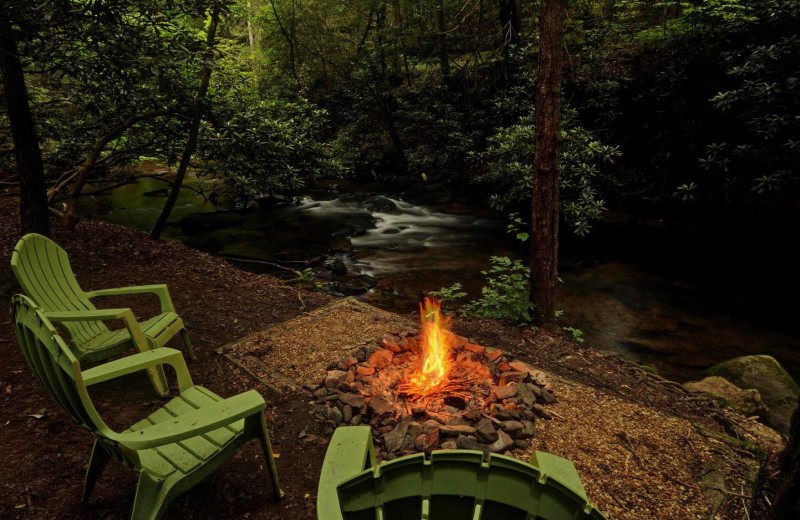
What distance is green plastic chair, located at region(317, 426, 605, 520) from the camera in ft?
3.55

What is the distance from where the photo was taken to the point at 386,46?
13203mm

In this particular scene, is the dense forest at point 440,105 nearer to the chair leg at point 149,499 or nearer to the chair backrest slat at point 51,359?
the chair backrest slat at point 51,359

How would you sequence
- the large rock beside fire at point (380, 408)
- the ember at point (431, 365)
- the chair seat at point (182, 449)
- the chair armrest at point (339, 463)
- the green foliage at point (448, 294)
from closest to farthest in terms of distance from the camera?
the chair armrest at point (339, 463), the chair seat at point (182, 449), the large rock beside fire at point (380, 408), the ember at point (431, 365), the green foliage at point (448, 294)

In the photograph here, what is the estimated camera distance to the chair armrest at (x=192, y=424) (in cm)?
181

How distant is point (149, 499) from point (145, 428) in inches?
12.8

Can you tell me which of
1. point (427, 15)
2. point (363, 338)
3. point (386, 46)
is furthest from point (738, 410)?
point (427, 15)

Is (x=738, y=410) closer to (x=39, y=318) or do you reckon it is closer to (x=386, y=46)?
(x=39, y=318)

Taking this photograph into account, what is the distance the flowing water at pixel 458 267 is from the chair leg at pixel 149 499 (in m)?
5.89

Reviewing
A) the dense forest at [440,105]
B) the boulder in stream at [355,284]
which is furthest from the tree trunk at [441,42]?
the boulder in stream at [355,284]

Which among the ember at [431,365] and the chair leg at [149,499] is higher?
the chair leg at [149,499]

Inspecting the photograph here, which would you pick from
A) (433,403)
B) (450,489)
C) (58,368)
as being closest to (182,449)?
(58,368)

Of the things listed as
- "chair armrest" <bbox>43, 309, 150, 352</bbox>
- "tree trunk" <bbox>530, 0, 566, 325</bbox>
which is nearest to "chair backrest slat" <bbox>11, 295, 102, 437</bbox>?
"chair armrest" <bbox>43, 309, 150, 352</bbox>

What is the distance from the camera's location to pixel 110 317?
9.84 ft

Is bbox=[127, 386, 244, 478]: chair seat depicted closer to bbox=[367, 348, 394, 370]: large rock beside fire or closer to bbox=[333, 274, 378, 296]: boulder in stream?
bbox=[367, 348, 394, 370]: large rock beside fire
